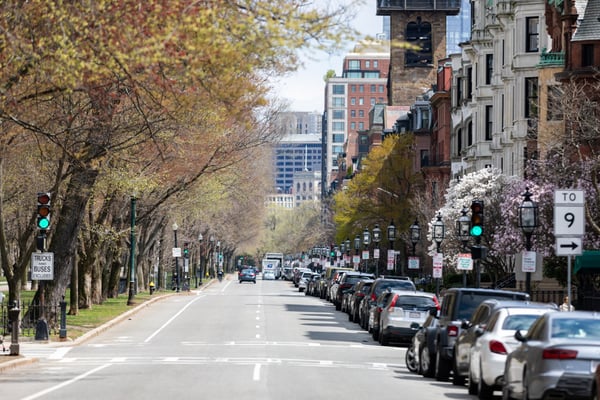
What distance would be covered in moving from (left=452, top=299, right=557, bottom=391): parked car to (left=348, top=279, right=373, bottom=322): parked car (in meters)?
24.3

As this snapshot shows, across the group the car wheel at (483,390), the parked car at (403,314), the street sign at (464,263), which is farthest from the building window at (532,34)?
the car wheel at (483,390)

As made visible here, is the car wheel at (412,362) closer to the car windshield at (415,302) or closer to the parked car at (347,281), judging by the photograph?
the car windshield at (415,302)

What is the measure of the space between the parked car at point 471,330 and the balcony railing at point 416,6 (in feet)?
373

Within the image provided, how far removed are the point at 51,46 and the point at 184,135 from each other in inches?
854

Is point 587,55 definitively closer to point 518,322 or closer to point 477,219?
point 477,219

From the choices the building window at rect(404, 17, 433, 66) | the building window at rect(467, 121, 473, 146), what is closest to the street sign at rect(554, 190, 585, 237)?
the building window at rect(467, 121, 473, 146)

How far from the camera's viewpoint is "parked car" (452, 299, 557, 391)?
22.0m

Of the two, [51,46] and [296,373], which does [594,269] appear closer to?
[296,373]

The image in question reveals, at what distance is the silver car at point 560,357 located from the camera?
1631 centimetres

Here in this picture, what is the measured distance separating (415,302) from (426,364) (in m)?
11.1

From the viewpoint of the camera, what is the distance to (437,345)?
85.2 ft

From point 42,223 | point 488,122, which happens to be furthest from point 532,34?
point 42,223

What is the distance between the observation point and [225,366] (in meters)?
27.6

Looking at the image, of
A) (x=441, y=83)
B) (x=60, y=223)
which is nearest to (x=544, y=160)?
(x=60, y=223)
